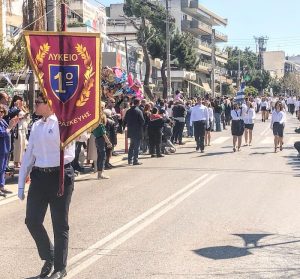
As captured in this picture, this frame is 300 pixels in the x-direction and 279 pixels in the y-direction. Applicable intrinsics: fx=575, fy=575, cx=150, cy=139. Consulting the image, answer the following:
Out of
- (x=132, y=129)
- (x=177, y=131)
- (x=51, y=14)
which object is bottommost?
(x=177, y=131)

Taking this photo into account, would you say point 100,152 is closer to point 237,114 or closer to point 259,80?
point 237,114

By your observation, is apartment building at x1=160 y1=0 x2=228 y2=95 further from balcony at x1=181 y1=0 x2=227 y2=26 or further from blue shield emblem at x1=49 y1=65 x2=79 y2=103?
blue shield emblem at x1=49 y1=65 x2=79 y2=103

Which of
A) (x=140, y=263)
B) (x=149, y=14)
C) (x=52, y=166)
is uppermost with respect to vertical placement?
(x=149, y=14)

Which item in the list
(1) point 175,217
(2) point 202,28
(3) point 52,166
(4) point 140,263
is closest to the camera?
(3) point 52,166

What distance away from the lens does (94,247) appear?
7070 mm

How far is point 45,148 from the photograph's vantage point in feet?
18.6

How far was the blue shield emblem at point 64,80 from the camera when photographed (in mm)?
5504

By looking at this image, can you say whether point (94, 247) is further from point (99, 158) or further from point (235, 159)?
point (235, 159)

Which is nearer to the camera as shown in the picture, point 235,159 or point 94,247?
point 94,247

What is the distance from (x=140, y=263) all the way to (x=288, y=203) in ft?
15.1

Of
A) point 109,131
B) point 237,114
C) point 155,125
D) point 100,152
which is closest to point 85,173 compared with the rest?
point 100,152

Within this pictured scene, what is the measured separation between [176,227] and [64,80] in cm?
346

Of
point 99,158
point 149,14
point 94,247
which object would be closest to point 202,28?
point 149,14

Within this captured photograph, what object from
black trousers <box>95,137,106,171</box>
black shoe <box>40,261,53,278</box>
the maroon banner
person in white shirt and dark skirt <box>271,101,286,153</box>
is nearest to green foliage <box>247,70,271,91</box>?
person in white shirt and dark skirt <box>271,101,286,153</box>
